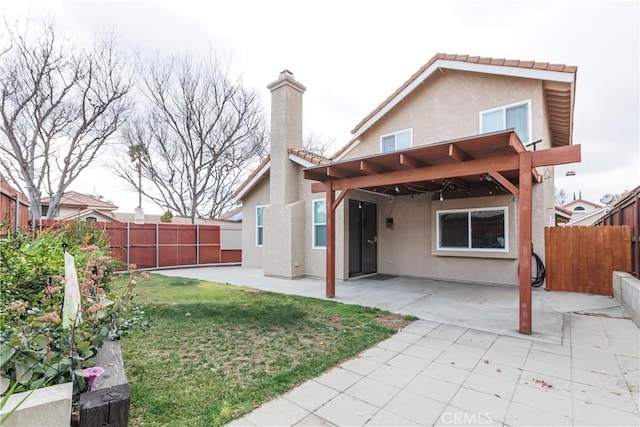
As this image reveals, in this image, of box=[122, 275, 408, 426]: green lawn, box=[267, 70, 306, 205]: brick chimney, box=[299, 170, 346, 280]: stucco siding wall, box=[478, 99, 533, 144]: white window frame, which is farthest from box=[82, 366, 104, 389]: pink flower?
box=[478, 99, 533, 144]: white window frame

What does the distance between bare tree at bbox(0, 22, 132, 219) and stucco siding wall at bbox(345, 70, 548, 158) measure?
14.0 m

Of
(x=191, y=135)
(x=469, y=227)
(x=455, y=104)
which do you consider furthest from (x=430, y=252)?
(x=191, y=135)

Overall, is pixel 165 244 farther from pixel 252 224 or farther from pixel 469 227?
pixel 469 227

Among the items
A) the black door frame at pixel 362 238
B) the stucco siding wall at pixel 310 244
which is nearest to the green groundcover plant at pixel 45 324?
the stucco siding wall at pixel 310 244

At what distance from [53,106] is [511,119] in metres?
19.4

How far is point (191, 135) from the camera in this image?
2072 cm

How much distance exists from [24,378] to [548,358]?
543 centimetres

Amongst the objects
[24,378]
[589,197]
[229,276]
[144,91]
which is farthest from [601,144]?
[589,197]

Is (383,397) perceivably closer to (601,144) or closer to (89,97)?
(89,97)

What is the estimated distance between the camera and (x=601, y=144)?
17.8 m

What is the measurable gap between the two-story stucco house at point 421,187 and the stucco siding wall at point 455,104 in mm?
31

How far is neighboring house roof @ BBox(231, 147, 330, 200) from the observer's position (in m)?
10.4

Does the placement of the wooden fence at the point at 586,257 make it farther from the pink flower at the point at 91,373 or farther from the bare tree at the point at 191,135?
the bare tree at the point at 191,135

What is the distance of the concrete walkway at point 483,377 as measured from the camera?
Result: 282 centimetres
